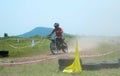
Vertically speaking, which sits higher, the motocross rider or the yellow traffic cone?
the motocross rider

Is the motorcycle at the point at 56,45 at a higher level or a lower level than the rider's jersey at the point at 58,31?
lower

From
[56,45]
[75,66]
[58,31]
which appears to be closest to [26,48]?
[56,45]

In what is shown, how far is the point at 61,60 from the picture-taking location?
1421cm

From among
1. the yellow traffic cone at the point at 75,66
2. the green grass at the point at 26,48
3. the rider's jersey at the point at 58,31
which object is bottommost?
the yellow traffic cone at the point at 75,66

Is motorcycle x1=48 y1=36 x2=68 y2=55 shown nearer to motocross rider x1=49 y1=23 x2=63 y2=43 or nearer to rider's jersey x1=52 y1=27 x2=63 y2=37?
motocross rider x1=49 y1=23 x2=63 y2=43

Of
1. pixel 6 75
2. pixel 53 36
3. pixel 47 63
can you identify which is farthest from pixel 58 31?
pixel 6 75

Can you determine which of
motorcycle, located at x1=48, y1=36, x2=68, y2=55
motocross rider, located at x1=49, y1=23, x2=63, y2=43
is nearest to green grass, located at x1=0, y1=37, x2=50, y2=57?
motorcycle, located at x1=48, y1=36, x2=68, y2=55

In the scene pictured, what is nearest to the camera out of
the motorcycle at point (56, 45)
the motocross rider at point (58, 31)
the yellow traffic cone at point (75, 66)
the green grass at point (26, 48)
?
the yellow traffic cone at point (75, 66)

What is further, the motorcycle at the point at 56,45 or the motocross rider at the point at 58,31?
the motorcycle at the point at 56,45

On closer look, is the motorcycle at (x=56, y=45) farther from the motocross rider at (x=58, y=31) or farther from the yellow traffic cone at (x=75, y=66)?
the yellow traffic cone at (x=75, y=66)

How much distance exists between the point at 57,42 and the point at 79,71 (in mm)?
12291

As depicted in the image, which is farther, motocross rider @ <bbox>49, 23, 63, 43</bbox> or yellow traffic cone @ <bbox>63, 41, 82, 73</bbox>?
motocross rider @ <bbox>49, 23, 63, 43</bbox>

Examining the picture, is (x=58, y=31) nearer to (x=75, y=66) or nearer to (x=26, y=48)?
(x=75, y=66)

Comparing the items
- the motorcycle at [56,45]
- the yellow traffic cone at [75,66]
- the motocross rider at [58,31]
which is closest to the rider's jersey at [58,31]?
the motocross rider at [58,31]
